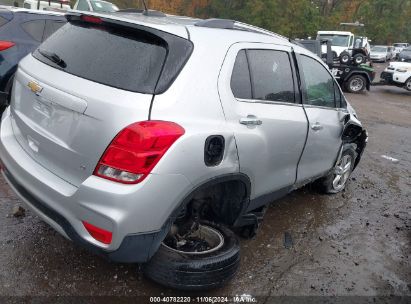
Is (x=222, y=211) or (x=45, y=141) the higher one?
(x=45, y=141)

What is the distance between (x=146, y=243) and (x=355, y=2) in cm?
5077

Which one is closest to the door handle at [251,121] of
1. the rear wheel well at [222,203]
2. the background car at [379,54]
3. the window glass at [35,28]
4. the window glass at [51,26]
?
the rear wheel well at [222,203]

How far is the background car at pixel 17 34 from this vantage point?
5398mm

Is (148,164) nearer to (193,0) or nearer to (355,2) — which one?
Result: (193,0)

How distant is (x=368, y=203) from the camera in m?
5.06

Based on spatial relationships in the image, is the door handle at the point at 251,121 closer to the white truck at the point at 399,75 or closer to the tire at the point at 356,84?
the tire at the point at 356,84

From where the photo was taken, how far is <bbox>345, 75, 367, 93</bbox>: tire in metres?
15.1

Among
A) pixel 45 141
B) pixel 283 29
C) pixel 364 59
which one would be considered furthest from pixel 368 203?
pixel 283 29

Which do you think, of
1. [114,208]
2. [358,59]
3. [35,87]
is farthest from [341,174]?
[358,59]

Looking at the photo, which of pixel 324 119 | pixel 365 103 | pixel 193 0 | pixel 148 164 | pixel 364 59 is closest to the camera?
pixel 148 164

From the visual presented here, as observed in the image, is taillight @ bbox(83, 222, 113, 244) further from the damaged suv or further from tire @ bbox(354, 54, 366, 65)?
tire @ bbox(354, 54, 366, 65)

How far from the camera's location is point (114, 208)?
2.34 meters

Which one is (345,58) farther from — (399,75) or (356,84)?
(399,75)

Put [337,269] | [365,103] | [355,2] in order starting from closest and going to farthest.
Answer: [337,269] < [365,103] < [355,2]
